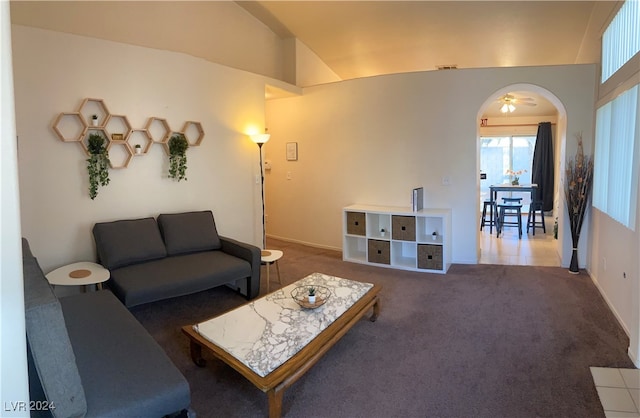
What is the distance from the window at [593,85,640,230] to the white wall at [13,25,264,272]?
4.02m

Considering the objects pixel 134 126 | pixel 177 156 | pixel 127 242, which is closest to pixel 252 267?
pixel 127 242

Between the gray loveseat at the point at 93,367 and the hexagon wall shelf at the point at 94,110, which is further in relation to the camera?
the hexagon wall shelf at the point at 94,110

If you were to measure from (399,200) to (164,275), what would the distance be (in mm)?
3323

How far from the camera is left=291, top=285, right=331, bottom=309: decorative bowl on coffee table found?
2.74 m

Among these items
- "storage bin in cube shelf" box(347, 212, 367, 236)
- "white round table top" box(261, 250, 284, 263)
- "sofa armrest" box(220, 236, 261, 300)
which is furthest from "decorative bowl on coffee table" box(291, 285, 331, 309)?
"storage bin in cube shelf" box(347, 212, 367, 236)

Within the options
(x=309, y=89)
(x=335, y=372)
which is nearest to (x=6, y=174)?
(x=335, y=372)

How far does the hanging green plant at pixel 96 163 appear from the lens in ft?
11.7

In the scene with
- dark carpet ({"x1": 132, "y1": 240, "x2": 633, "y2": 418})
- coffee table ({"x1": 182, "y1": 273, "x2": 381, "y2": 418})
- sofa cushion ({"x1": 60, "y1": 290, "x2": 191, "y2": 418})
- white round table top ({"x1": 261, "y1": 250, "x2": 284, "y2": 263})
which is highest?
white round table top ({"x1": 261, "y1": 250, "x2": 284, "y2": 263})

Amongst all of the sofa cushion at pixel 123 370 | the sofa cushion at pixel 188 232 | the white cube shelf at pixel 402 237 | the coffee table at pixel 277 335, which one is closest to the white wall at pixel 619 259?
the white cube shelf at pixel 402 237

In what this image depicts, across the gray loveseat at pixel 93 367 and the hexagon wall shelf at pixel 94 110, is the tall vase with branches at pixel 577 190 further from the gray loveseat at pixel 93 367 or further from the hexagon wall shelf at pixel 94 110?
the hexagon wall shelf at pixel 94 110

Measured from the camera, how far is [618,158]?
3.31 meters

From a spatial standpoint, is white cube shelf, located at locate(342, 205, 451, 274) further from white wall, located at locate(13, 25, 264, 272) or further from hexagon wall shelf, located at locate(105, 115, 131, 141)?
hexagon wall shelf, located at locate(105, 115, 131, 141)

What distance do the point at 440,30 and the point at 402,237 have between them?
124 inches

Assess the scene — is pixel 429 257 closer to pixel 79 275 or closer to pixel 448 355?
pixel 448 355
